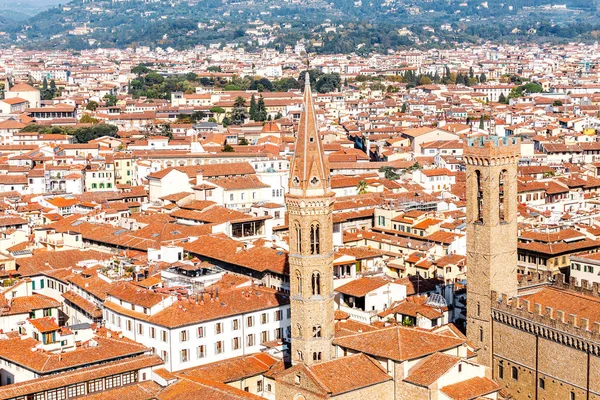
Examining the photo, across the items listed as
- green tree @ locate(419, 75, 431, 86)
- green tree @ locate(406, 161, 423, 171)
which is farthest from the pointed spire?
green tree @ locate(419, 75, 431, 86)

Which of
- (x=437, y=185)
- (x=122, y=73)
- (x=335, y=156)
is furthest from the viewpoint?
(x=122, y=73)

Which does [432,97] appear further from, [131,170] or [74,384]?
[74,384]

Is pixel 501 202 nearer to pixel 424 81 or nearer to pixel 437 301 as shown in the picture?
pixel 437 301

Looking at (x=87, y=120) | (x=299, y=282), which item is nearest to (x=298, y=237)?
(x=299, y=282)

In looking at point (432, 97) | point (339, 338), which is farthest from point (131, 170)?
point (432, 97)

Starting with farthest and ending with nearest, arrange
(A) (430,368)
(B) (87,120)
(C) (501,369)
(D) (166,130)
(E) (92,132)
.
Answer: (B) (87,120) < (D) (166,130) < (E) (92,132) < (C) (501,369) < (A) (430,368)

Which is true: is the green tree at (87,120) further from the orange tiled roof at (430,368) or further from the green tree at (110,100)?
the orange tiled roof at (430,368)

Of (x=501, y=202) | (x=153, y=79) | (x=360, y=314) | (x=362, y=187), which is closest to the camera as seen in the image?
(x=501, y=202)
